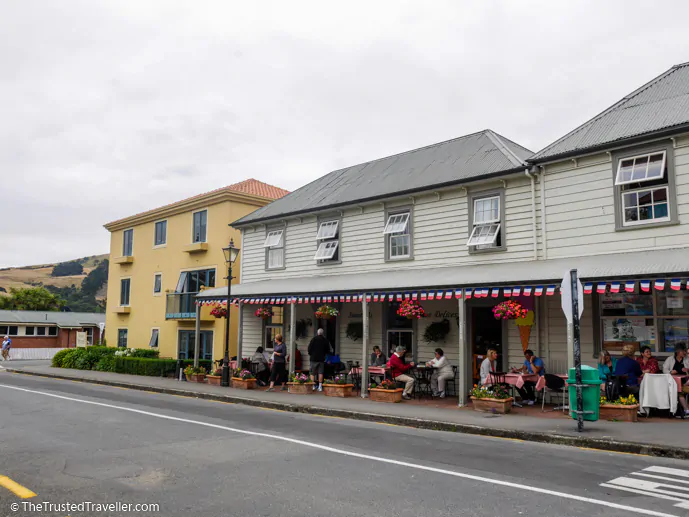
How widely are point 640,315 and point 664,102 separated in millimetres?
5028

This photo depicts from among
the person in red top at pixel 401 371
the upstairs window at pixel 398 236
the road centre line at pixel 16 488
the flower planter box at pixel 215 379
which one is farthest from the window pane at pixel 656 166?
the flower planter box at pixel 215 379

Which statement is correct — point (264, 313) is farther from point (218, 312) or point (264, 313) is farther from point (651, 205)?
point (651, 205)

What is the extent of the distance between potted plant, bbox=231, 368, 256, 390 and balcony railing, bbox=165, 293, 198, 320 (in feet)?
25.5

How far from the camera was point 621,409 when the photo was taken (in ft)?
35.0

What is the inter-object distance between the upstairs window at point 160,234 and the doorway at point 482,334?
17.9m

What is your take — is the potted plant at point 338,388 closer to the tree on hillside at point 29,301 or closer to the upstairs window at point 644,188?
the upstairs window at point 644,188

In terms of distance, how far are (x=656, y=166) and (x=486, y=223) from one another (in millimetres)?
4178

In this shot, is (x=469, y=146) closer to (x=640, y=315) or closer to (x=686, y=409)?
(x=640, y=315)

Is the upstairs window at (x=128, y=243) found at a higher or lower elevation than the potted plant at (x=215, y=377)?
higher

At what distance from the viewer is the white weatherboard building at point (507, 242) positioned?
1211 cm

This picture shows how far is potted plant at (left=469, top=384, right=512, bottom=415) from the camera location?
1203cm

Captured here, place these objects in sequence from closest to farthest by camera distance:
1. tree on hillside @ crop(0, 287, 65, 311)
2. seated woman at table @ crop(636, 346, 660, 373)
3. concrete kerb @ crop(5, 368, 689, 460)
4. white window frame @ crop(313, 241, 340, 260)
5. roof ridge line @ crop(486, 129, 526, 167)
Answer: concrete kerb @ crop(5, 368, 689, 460), seated woman at table @ crop(636, 346, 660, 373), roof ridge line @ crop(486, 129, 526, 167), white window frame @ crop(313, 241, 340, 260), tree on hillside @ crop(0, 287, 65, 311)

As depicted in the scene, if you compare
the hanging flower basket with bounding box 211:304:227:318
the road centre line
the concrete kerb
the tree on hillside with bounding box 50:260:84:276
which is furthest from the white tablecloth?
the tree on hillside with bounding box 50:260:84:276

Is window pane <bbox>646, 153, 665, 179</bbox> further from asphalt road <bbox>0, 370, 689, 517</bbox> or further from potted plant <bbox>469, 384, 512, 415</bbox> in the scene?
asphalt road <bbox>0, 370, 689, 517</bbox>
